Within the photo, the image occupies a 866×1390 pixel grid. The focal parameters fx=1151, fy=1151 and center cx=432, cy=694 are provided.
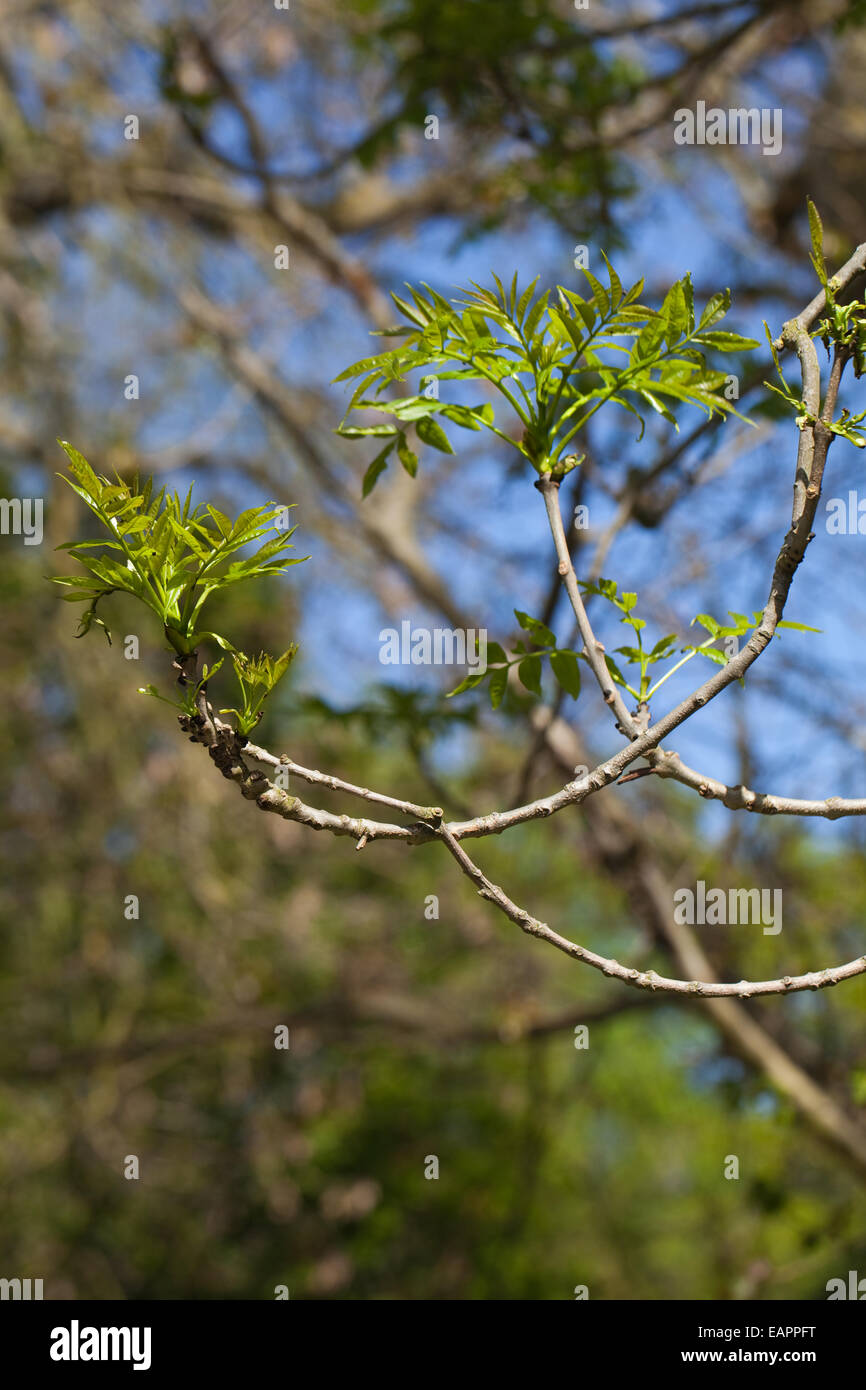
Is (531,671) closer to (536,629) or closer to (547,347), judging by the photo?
(536,629)

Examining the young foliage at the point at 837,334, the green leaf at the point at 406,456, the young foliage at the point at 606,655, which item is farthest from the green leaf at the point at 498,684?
the young foliage at the point at 837,334

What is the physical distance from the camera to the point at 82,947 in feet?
15.6

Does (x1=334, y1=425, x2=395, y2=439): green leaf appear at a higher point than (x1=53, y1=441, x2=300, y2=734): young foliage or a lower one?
higher

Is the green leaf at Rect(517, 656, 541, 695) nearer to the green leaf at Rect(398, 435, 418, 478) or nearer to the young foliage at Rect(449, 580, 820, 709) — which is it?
the young foliage at Rect(449, 580, 820, 709)

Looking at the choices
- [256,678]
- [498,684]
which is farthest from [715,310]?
[256,678]

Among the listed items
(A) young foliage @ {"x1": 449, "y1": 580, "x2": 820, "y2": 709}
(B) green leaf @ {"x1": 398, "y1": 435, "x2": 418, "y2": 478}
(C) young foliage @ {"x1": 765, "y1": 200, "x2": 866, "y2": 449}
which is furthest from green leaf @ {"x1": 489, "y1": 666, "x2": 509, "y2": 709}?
(C) young foliage @ {"x1": 765, "y1": 200, "x2": 866, "y2": 449}

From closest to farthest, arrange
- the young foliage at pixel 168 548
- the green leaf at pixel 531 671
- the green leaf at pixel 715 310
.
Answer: the young foliage at pixel 168 548 < the green leaf at pixel 715 310 < the green leaf at pixel 531 671

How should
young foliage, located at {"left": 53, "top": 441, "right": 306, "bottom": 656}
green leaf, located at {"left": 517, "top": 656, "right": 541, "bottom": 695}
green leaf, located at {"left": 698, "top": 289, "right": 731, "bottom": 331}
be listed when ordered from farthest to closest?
1. green leaf, located at {"left": 517, "top": 656, "right": 541, "bottom": 695}
2. green leaf, located at {"left": 698, "top": 289, "right": 731, "bottom": 331}
3. young foliage, located at {"left": 53, "top": 441, "right": 306, "bottom": 656}

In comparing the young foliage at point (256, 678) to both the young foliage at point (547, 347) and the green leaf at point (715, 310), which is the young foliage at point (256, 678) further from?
the green leaf at point (715, 310)

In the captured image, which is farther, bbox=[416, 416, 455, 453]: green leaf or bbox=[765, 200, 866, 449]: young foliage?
bbox=[416, 416, 455, 453]: green leaf

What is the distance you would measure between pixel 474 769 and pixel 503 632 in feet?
4.01

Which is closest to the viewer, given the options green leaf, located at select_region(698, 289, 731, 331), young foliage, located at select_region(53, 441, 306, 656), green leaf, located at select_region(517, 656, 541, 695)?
young foliage, located at select_region(53, 441, 306, 656)
